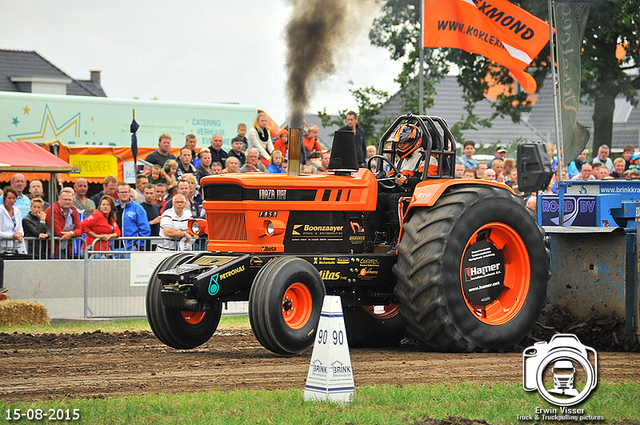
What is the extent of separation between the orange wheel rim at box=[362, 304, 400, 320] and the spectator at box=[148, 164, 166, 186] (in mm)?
6180

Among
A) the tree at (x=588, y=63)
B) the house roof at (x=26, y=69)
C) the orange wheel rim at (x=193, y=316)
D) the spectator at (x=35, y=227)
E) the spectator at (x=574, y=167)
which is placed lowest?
the orange wheel rim at (x=193, y=316)

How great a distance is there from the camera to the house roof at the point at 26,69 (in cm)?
4077

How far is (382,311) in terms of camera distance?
9.00 metres

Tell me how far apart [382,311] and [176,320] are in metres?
2.48

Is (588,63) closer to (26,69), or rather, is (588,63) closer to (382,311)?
(382,311)

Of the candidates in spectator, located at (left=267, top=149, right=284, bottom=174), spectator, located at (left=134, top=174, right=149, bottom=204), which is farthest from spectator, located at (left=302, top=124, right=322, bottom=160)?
spectator, located at (left=134, top=174, right=149, bottom=204)

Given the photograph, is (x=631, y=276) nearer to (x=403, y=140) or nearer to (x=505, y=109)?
(x=403, y=140)

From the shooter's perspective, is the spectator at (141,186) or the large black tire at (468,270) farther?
the spectator at (141,186)

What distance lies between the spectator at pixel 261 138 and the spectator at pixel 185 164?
1121mm

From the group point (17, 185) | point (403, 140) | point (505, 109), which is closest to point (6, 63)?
point (505, 109)

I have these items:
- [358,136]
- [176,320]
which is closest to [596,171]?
[358,136]

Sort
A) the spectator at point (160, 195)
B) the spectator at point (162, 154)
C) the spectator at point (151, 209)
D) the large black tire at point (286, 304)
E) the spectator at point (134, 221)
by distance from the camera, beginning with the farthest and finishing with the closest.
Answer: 1. the spectator at point (162, 154)
2. the spectator at point (160, 195)
3. the spectator at point (151, 209)
4. the spectator at point (134, 221)
5. the large black tire at point (286, 304)

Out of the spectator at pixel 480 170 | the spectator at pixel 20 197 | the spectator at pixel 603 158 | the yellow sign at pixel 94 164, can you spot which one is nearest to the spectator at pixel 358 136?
the spectator at pixel 480 170

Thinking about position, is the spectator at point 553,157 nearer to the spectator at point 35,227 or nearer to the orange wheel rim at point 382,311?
the orange wheel rim at point 382,311
